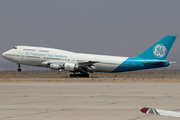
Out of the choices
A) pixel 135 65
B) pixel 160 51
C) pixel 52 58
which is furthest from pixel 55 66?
pixel 160 51

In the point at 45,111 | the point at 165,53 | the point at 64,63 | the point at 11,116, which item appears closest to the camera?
the point at 11,116

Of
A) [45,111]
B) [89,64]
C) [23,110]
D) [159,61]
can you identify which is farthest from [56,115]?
[159,61]

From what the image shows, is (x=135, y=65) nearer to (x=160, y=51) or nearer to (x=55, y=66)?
(x=160, y=51)

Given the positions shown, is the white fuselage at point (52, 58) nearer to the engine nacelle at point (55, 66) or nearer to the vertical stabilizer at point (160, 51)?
the engine nacelle at point (55, 66)

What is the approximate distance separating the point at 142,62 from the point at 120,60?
4322mm

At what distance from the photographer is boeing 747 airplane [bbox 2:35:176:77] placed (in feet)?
170

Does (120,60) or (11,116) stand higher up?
(120,60)

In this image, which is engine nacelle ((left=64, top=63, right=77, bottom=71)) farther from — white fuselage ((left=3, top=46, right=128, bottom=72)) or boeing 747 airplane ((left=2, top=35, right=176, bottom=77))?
white fuselage ((left=3, top=46, right=128, bottom=72))

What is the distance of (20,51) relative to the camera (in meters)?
52.8

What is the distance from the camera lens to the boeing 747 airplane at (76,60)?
51.9 meters

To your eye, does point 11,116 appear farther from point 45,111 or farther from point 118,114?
point 118,114

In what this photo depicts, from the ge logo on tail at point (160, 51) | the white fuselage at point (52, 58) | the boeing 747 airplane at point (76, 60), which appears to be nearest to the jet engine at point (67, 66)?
the boeing 747 airplane at point (76, 60)

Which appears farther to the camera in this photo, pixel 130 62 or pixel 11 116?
pixel 130 62

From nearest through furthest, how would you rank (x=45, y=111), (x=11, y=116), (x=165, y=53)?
1. (x=11, y=116)
2. (x=45, y=111)
3. (x=165, y=53)
